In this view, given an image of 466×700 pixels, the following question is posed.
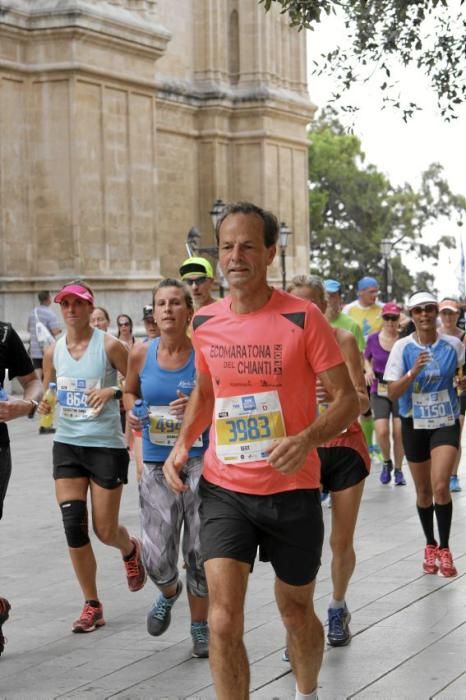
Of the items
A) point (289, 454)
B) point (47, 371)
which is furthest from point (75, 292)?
point (289, 454)

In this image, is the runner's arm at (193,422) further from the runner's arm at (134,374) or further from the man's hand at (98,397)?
the man's hand at (98,397)

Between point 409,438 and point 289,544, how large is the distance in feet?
13.1

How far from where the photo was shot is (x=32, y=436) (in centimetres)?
2116

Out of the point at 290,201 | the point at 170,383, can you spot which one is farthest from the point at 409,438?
the point at 290,201

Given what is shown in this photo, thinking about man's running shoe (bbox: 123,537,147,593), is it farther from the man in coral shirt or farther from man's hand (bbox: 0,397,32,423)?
the man in coral shirt

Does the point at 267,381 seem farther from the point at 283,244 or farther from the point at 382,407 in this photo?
the point at 283,244

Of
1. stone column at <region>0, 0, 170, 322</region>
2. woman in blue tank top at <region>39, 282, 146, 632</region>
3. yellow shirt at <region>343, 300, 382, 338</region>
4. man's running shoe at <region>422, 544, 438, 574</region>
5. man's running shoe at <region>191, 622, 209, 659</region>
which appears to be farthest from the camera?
stone column at <region>0, 0, 170, 322</region>

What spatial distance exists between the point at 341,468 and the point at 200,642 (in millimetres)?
1180

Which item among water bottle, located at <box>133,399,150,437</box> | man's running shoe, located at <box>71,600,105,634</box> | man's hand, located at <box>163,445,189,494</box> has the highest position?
water bottle, located at <box>133,399,150,437</box>

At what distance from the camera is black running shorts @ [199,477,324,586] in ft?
18.3

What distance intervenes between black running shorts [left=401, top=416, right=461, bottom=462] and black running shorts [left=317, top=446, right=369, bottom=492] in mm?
1790

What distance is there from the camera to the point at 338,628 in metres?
7.44

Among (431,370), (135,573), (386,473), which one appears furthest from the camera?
(386,473)

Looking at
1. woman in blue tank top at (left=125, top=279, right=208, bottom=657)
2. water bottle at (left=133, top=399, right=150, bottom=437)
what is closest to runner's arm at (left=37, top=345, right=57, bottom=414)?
woman in blue tank top at (left=125, top=279, right=208, bottom=657)
